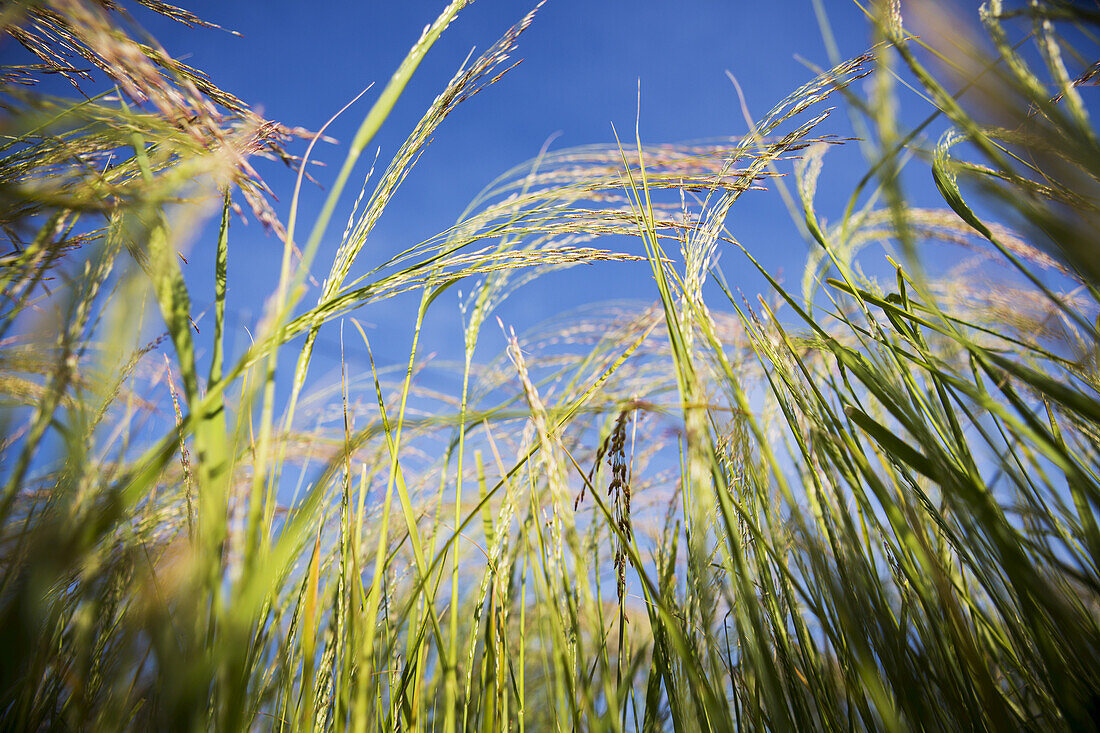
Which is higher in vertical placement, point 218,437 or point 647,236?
point 647,236

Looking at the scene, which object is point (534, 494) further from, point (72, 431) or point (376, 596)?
point (72, 431)

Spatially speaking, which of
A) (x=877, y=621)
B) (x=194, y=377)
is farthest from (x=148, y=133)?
(x=877, y=621)

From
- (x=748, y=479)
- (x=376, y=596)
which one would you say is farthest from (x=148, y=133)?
(x=748, y=479)

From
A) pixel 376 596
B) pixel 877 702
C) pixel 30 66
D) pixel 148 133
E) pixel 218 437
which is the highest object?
pixel 30 66

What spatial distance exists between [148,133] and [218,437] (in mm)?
620

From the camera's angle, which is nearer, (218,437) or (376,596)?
(218,437)

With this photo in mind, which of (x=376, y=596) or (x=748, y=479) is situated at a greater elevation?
(x=748, y=479)

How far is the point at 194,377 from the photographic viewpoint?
469 mm

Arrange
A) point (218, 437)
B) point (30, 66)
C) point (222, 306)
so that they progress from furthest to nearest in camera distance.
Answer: point (30, 66), point (222, 306), point (218, 437)

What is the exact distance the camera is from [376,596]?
590mm

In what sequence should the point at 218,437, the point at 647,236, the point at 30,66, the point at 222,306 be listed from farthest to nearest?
the point at 30,66, the point at 647,236, the point at 222,306, the point at 218,437

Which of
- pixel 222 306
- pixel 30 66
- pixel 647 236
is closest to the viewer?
pixel 222 306

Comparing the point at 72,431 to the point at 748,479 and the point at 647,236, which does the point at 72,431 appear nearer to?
the point at 647,236

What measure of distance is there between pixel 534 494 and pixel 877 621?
436 mm
